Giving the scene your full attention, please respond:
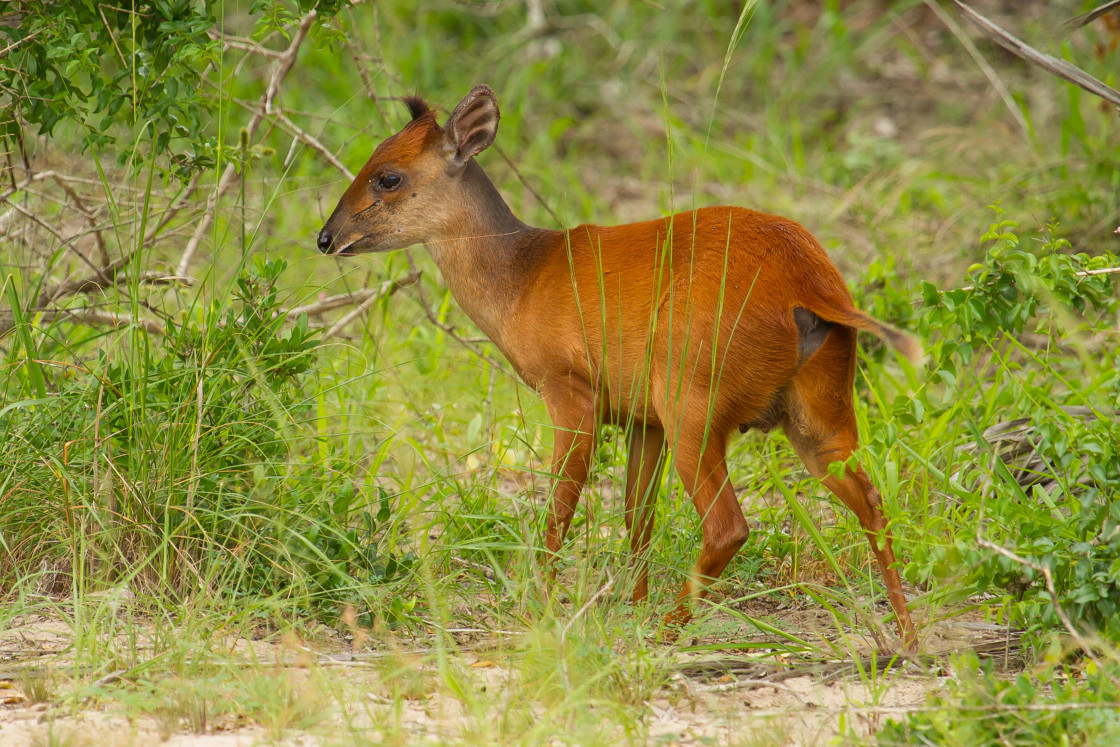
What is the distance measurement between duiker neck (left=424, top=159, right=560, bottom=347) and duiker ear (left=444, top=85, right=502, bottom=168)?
0.08 meters

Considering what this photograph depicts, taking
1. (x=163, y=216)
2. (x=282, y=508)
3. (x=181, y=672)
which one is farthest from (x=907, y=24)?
(x=181, y=672)

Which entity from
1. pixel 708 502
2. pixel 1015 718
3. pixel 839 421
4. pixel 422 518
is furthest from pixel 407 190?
pixel 1015 718

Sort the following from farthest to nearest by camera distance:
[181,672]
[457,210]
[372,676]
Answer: [457,210], [372,676], [181,672]

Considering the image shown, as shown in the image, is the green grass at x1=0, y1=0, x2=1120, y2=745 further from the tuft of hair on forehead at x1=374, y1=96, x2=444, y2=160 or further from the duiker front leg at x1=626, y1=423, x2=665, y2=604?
the tuft of hair on forehead at x1=374, y1=96, x2=444, y2=160

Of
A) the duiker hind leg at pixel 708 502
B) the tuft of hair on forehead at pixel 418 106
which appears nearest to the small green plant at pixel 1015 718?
the duiker hind leg at pixel 708 502

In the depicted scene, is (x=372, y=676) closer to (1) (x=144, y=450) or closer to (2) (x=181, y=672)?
(2) (x=181, y=672)

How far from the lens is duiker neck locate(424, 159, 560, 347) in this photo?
4148 mm

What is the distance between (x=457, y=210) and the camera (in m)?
4.30

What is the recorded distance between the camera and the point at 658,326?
372 cm

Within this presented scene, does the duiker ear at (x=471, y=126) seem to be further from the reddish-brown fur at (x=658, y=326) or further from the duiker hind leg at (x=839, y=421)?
the duiker hind leg at (x=839, y=421)

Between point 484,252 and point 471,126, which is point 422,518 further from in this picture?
point 471,126

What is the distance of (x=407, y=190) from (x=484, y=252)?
0.36 m

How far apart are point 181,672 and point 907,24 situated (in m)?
8.91

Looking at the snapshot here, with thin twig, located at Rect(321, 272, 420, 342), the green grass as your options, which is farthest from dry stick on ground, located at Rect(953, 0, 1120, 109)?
thin twig, located at Rect(321, 272, 420, 342)
